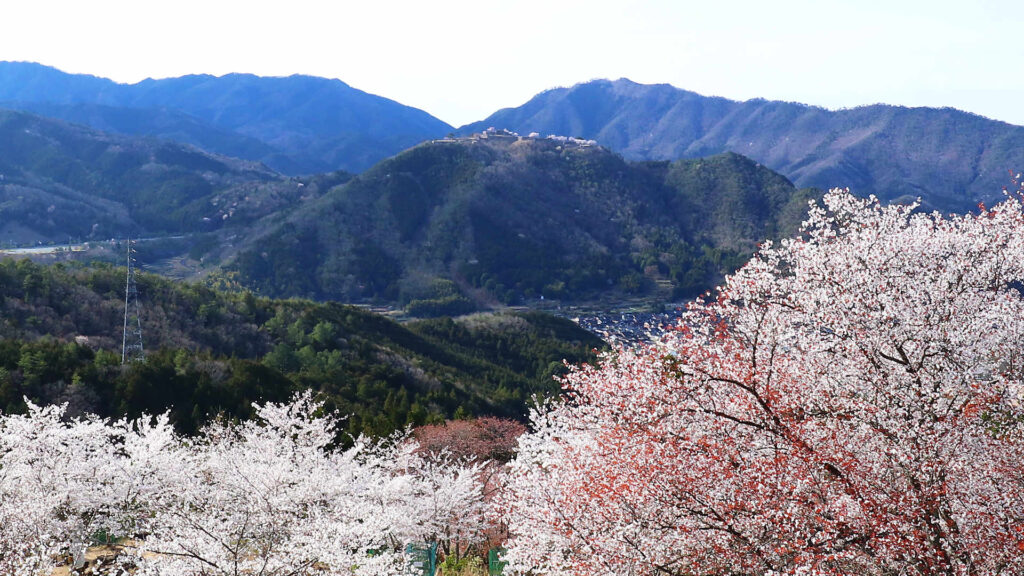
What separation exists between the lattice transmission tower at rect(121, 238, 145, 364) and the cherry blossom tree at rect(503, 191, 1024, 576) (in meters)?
43.9

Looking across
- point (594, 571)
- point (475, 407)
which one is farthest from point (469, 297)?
point (594, 571)

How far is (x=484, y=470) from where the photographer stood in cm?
3459

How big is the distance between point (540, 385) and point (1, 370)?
194 ft

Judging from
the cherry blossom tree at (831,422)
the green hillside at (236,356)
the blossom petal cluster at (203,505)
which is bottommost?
the green hillside at (236,356)

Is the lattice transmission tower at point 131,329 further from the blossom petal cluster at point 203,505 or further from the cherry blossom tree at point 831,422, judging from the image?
the cherry blossom tree at point 831,422

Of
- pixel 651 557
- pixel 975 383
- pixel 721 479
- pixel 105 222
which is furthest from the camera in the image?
pixel 105 222

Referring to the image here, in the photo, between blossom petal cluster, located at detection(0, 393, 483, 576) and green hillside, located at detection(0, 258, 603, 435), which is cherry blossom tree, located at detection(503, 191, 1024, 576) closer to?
blossom petal cluster, located at detection(0, 393, 483, 576)

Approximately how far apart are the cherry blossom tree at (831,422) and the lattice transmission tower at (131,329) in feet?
144

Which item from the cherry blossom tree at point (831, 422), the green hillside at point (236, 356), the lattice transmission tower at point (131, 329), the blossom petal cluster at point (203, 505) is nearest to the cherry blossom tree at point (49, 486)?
the blossom petal cluster at point (203, 505)

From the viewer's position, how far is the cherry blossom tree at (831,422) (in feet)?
30.6

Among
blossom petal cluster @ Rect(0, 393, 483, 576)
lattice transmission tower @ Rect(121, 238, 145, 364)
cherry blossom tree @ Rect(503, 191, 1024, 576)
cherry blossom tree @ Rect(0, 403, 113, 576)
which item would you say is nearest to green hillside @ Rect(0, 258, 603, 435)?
lattice transmission tower @ Rect(121, 238, 145, 364)

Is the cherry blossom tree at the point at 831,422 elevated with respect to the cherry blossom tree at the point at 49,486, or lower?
elevated

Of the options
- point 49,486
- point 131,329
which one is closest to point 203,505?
point 49,486

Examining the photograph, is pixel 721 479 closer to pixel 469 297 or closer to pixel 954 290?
pixel 954 290
